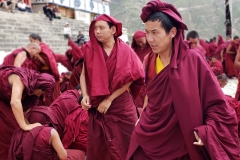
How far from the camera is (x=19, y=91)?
279cm

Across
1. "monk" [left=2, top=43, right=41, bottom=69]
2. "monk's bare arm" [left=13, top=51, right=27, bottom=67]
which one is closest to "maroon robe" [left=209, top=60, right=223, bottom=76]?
"monk" [left=2, top=43, right=41, bottom=69]

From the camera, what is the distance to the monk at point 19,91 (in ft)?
9.14

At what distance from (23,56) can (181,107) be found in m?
3.31

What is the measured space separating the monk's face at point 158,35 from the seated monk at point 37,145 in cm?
117

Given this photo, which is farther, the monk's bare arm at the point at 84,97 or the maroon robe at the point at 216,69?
the maroon robe at the point at 216,69

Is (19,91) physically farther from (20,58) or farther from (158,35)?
(20,58)

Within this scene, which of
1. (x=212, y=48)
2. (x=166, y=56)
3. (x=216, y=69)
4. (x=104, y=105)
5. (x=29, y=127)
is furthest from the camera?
(x=212, y=48)

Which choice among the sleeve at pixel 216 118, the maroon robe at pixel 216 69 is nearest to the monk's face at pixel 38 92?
the sleeve at pixel 216 118

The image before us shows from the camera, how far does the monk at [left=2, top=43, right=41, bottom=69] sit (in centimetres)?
466

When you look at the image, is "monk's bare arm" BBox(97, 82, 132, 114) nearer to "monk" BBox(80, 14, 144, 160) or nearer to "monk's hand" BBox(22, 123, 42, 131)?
"monk" BBox(80, 14, 144, 160)

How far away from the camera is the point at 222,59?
37.0ft

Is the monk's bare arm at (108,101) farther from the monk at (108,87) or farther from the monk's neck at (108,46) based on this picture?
the monk's neck at (108,46)

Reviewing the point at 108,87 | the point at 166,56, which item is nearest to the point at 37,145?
the point at 108,87

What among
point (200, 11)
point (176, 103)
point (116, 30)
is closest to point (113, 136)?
point (116, 30)
